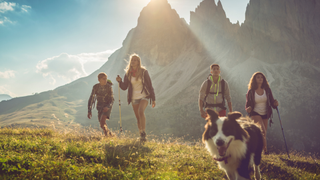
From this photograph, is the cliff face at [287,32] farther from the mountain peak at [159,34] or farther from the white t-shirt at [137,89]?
the white t-shirt at [137,89]

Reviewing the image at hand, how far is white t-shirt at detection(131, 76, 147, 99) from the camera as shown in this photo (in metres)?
6.25

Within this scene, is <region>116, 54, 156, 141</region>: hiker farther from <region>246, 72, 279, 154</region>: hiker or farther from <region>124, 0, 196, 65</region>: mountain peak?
<region>124, 0, 196, 65</region>: mountain peak

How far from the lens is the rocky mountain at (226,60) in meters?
48.1

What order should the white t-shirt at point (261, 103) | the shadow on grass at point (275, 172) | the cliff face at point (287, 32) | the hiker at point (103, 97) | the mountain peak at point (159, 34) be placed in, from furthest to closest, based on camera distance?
the mountain peak at point (159, 34) < the cliff face at point (287, 32) < the hiker at point (103, 97) < the white t-shirt at point (261, 103) < the shadow on grass at point (275, 172)

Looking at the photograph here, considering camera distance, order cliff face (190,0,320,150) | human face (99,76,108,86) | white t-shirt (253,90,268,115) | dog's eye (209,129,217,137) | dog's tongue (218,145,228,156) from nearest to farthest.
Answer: dog's tongue (218,145,228,156) < dog's eye (209,129,217,137) < white t-shirt (253,90,268,115) < human face (99,76,108,86) < cliff face (190,0,320,150)


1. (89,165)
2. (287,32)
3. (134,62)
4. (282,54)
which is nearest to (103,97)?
(134,62)

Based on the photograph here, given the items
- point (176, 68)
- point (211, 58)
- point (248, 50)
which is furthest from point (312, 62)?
point (176, 68)

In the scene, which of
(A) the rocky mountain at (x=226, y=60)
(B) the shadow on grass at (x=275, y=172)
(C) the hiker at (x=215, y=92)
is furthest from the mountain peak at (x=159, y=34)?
(B) the shadow on grass at (x=275, y=172)

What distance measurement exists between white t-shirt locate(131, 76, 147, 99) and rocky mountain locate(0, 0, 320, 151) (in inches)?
372

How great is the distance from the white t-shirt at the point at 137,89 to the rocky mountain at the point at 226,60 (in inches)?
372

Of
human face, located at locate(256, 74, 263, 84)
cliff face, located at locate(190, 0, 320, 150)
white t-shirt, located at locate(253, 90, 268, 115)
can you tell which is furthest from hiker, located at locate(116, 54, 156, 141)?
cliff face, located at locate(190, 0, 320, 150)

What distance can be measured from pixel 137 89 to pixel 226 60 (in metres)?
78.0

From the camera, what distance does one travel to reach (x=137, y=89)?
6.30m

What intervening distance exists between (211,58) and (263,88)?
284 ft
